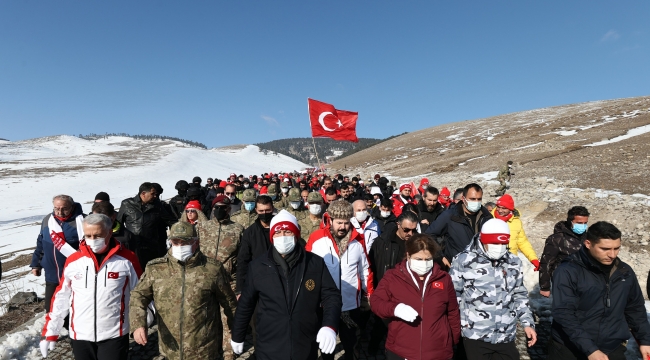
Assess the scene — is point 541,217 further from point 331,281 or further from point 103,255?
point 103,255

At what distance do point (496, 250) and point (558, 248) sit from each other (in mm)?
2167

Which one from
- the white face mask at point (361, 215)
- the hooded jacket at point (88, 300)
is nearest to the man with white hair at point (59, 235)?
the hooded jacket at point (88, 300)

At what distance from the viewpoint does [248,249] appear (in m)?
4.39

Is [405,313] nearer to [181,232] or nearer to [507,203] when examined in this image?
[181,232]

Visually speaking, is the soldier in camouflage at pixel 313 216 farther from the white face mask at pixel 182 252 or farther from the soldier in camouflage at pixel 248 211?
the white face mask at pixel 182 252

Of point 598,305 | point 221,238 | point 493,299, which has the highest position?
point 221,238

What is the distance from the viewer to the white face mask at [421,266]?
115 inches

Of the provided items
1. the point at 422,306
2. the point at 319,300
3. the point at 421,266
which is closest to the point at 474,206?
the point at 421,266

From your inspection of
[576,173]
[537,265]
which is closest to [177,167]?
[576,173]

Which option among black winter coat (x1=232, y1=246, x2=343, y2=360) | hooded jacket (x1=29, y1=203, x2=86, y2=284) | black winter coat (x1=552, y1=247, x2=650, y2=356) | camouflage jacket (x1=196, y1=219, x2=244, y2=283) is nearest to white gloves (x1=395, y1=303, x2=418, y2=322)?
black winter coat (x1=232, y1=246, x2=343, y2=360)

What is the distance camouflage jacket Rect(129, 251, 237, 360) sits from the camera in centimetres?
307

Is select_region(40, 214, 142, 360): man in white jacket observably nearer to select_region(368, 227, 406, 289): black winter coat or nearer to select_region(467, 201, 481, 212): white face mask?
select_region(368, 227, 406, 289): black winter coat

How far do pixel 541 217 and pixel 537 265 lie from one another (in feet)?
25.7

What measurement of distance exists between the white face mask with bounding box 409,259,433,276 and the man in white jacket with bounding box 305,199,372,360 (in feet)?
3.36
